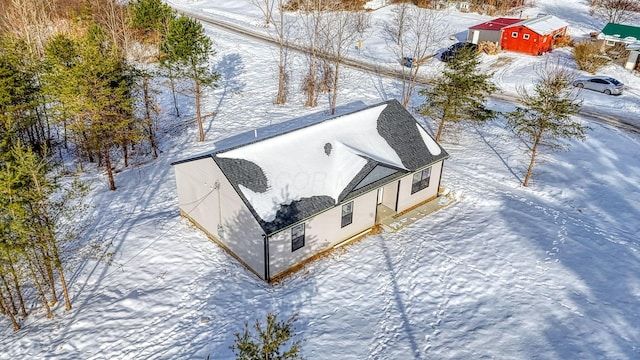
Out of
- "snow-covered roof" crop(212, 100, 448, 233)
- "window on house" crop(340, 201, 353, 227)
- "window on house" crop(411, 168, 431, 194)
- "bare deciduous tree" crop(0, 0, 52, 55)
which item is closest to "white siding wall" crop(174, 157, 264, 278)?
"snow-covered roof" crop(212, 100, 448, 233)

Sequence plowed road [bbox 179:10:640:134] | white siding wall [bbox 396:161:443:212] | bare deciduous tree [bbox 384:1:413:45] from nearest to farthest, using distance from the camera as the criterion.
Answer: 1. white siding wall [bbox 396:161:443:212]
2. plowed road [bbox 179:10:640:134]
3. bare deciduous tree [bbox 384:1:413:45]

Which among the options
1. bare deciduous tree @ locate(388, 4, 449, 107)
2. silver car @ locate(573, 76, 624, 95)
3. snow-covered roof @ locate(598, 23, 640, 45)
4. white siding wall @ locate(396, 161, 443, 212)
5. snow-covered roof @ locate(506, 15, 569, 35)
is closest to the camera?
white siding wall @ locate(396, 161, 443, 212)

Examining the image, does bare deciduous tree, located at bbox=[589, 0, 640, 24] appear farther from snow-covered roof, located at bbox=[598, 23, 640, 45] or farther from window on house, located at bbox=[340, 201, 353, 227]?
window on house, located at bbox=[340, 201, 353, 227]

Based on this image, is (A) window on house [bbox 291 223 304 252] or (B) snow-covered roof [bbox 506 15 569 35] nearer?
(A) window on house [bbox 291 223 304 252]

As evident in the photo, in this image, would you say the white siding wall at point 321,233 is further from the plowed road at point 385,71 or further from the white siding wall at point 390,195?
the plowed road at point 385,71

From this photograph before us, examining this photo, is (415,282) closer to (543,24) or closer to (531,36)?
(531,36)

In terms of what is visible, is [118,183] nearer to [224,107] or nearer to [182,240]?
[182,240]

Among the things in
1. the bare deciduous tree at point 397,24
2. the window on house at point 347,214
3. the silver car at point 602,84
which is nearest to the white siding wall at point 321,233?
the window on house at point 347,214
